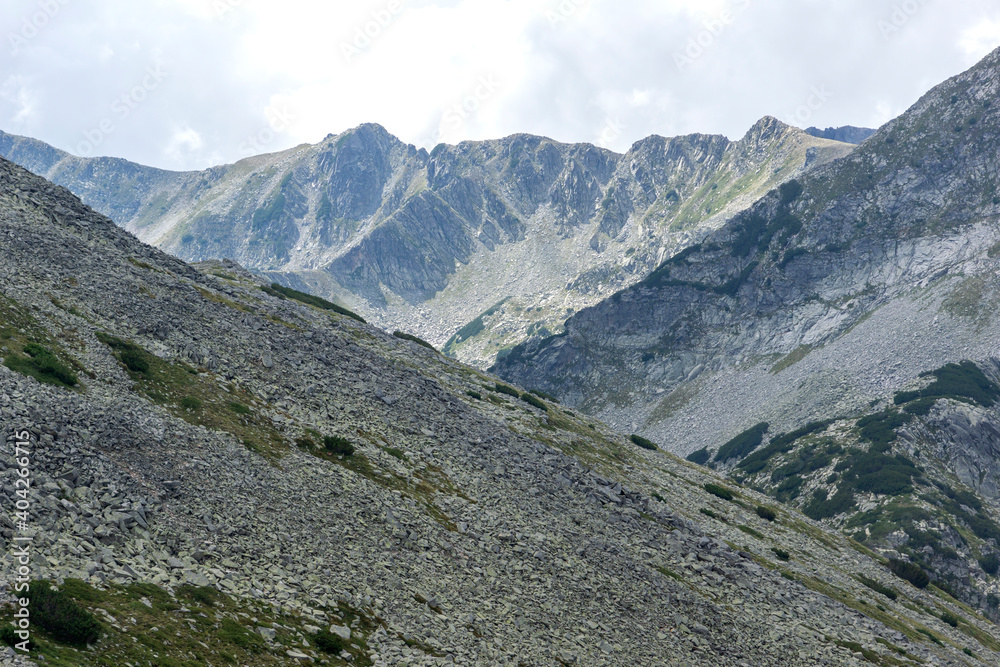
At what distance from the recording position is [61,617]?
53.6 feet

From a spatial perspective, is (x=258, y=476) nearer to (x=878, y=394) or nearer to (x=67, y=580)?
(x=67, y=580)

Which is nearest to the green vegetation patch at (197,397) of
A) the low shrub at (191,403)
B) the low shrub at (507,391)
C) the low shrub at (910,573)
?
the low shrub at (191,403)

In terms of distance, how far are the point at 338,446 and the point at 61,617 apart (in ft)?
63.9

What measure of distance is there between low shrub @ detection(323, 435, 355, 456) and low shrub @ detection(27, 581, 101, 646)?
18.4 metres

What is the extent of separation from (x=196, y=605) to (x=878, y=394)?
141 meters

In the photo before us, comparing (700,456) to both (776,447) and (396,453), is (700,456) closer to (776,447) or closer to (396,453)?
(776,447)

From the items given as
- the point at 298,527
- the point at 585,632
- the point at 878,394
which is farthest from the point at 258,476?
the point at 878,394

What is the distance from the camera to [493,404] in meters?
56.6

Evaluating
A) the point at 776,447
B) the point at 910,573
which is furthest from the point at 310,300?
the point at 776,447

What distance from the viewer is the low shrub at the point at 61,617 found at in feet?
53.2

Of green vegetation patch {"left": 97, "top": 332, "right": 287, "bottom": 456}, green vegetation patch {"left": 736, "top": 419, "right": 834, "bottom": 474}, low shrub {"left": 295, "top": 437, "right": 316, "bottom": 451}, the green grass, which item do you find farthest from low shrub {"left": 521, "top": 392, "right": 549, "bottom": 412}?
green vegetation patch {"left": 736, "top": 419, "right": 834, "bottom": 474}

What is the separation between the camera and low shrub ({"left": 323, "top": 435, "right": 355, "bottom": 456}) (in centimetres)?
3562

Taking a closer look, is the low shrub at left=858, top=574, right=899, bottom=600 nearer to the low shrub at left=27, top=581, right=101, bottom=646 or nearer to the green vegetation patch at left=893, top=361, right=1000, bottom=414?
the low shrub at left=27, top=581, right=101, bottom=646

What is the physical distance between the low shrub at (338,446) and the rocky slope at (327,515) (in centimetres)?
12
